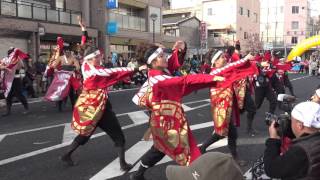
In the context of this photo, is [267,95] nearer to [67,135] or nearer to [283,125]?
[67,135]

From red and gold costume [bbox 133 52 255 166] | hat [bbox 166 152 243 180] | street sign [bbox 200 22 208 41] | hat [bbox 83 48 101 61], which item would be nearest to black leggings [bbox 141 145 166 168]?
red and gold costume [bbox 133 52 255 166]

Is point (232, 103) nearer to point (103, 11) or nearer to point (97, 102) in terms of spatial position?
point (97, 102)

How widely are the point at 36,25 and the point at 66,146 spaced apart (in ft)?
49.3

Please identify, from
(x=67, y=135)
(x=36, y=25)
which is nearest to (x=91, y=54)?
(x=67, y=135)

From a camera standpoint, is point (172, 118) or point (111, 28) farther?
point (111, 28)

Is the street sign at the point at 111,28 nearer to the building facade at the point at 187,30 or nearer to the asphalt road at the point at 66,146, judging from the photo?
the building facade at the point at 187,30

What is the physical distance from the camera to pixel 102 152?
666 centimetres

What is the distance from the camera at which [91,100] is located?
5.43 m

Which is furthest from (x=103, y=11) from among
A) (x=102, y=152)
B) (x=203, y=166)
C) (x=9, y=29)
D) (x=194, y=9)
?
(x=194, y=9)

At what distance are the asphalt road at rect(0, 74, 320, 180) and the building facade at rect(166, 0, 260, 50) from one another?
42341 millimetres

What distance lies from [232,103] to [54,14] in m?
19.2

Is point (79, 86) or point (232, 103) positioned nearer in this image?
point (232, 103)

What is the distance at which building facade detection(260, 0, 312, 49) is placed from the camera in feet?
221

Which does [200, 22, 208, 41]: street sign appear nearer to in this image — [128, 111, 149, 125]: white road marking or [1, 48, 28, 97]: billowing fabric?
[128, 111, 149, 125]: white road marking
